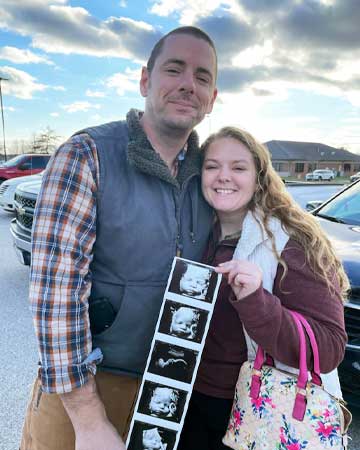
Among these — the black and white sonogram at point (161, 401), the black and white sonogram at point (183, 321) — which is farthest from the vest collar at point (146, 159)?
the black and white sonogram at point (161, 401)

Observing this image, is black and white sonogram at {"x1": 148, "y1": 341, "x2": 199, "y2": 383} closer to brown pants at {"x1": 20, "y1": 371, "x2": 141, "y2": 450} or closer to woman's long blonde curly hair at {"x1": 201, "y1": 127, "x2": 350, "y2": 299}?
brown pants at {"x1": 20, "y1": 371, "x2": 141, "y2": 450}

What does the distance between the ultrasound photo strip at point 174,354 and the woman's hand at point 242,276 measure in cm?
9

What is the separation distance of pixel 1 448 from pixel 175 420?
153cm

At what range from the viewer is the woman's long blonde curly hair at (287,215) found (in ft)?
4.29

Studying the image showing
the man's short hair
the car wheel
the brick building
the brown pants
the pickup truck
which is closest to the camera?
the brown pants

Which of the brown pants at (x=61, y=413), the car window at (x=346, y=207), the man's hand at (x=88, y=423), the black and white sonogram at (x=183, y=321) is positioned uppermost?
the car window at (x=346, y=207)

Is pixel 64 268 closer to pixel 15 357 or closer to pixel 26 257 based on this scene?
pixel 15 357

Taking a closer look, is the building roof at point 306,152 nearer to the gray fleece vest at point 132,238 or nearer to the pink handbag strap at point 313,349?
the gray fleece vest at point 132,238

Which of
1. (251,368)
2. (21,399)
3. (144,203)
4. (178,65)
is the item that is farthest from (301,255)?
(21,399)

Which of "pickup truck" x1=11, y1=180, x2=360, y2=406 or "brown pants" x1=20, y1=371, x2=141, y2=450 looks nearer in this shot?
"brown pants" x1=20, y1=371, x2=141, y2=450

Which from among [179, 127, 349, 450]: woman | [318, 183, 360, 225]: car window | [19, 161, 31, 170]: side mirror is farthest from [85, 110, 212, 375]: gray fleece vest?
[19, 161, 31, 170]: side mirror

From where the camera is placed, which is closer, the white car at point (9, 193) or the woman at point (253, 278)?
the woman at point (253, 278)

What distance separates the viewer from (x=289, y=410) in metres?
1.21

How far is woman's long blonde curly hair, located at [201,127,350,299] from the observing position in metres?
1.31
